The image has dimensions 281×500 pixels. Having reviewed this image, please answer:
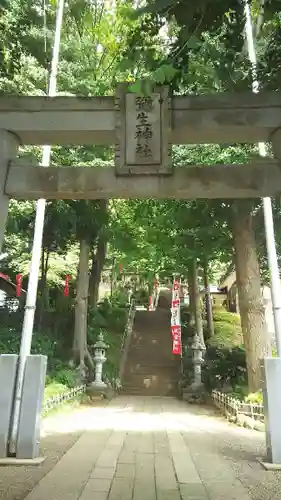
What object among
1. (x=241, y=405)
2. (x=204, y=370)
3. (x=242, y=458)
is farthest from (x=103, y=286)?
(x=242, y=458)

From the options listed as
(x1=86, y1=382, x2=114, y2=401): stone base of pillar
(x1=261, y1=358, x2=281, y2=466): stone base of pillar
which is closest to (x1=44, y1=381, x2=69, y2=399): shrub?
(x1=86, y1=382, x2=114, y2=401): stone base of pillar

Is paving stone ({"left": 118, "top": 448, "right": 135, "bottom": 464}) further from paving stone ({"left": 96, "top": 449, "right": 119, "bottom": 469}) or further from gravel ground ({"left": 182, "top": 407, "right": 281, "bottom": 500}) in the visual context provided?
gravel ground ({"left": 182, "top": 407, "right": 281, "bottom": 500})

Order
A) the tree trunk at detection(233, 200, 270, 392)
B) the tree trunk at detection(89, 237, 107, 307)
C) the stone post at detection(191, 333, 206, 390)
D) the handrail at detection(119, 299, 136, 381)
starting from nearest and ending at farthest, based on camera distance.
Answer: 1. the tree trunk at detection(233, 200, 270, 392)
2. the stone post at detection(191, 333, 206, 390)
3. the handrail at detection(119, 299, 136, 381)
4. the tree trunk at detection(89, 237, 107, 307)

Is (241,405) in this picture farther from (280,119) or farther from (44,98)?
(44,98)

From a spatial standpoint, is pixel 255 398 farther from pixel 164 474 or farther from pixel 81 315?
pixel 81 315

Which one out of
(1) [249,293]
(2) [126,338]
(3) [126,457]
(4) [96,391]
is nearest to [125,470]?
(3) [126,457]

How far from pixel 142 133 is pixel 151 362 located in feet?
55.5

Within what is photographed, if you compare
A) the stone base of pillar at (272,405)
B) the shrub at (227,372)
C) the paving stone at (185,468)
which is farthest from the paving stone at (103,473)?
the shrub at (227,372)

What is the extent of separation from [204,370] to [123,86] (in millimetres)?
13273

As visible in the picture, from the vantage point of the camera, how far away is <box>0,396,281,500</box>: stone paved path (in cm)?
488

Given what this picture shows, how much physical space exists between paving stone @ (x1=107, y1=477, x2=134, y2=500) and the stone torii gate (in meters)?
3.29

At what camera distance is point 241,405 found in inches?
409

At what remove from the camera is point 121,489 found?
4.98 m

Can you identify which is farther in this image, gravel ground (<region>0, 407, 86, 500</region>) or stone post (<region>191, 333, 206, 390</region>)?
stone post (<region>191, 333, 206, 390</region>)
